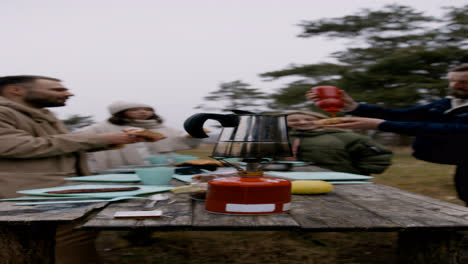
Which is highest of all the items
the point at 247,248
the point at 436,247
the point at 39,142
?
the point at 39,142

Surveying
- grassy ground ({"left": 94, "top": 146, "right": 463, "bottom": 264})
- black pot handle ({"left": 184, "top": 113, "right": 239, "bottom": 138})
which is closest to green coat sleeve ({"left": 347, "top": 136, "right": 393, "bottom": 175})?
grassy ground ({"left": 94, "top": 146, "right": 463, "bottom": 264})

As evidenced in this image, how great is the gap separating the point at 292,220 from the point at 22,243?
2.90ft

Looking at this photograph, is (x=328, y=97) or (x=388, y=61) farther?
(x=388, y=61)

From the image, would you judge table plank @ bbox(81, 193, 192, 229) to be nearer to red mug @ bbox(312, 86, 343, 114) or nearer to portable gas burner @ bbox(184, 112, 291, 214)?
portable gas burner @ bbox(184, 112, 291, 214)

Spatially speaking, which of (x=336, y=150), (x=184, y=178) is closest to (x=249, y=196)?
(x=184, y=178)

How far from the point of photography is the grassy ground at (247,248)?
2631 mm

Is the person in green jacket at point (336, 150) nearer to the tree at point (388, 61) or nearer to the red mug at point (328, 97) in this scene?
the red mug at point (328, 97)

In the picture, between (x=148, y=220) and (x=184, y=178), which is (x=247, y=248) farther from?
(x=148, y=220)

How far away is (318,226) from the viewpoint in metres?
1.08

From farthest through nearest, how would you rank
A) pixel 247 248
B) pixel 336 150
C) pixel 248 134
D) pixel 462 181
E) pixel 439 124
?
pixel 336 150, pixel 247 248, pixel 462 181, pixel 439 124, pixel 248 134

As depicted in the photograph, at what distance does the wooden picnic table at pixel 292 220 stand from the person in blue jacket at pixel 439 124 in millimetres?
758

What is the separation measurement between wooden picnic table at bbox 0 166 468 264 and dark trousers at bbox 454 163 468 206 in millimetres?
1393

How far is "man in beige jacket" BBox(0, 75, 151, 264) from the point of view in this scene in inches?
79.4

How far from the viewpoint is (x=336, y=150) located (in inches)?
144
